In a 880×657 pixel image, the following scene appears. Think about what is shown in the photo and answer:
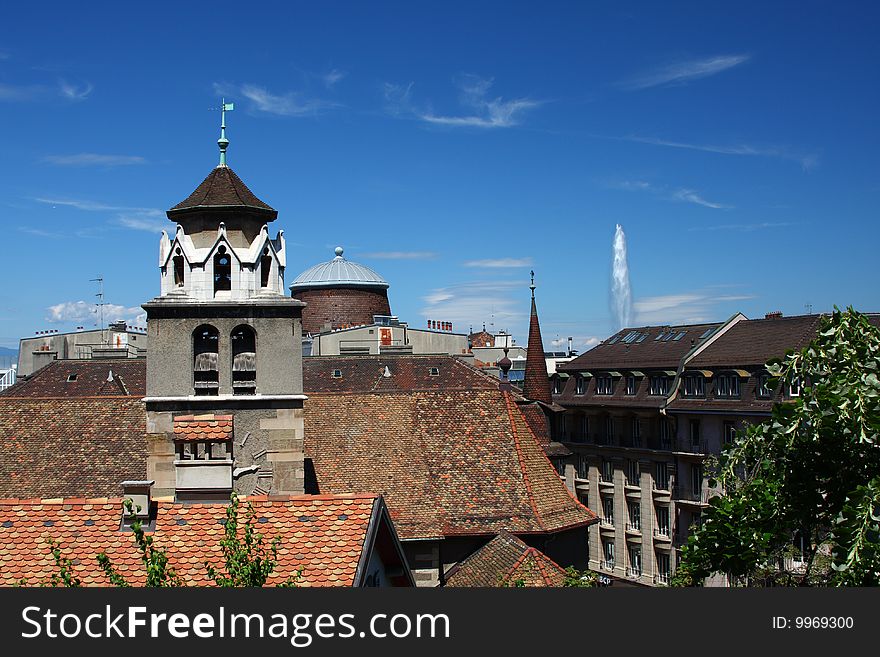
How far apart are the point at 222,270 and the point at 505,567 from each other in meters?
11.4

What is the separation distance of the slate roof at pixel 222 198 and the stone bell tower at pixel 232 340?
0.04 meters

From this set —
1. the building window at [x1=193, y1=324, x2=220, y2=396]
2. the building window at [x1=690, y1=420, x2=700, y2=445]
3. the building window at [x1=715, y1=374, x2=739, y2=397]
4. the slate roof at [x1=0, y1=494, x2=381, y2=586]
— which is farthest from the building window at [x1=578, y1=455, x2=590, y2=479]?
the slate roof at [x1=0, y1=494, x2=381, y2=586]

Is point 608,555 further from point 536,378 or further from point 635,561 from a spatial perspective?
point 536,378

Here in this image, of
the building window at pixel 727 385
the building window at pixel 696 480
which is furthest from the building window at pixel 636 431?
the building window at pixel 727 385

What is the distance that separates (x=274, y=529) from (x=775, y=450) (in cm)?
733

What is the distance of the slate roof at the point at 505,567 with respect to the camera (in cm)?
2775

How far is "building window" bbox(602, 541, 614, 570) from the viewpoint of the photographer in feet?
196

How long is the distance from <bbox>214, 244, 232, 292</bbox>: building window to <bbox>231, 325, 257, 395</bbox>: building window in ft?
4.03

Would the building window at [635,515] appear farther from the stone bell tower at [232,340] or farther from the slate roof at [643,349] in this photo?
the stone bell tower at [232,340]

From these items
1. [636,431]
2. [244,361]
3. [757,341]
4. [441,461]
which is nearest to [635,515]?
[636,431]

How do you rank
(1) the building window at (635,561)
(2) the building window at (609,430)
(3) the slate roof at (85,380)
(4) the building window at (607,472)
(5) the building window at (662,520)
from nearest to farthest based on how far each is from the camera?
1. (5) the building window at (662,520)
2. (1) the building window at (635,561)
3. (4) the building window at (607,472)
4. (2) the building window at (609,430)
5. (3) the slate roof at (85,380)

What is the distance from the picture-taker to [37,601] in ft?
32.8

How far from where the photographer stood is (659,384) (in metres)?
58.5

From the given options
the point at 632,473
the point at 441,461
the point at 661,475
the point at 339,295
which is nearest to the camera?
the point at 441,461
